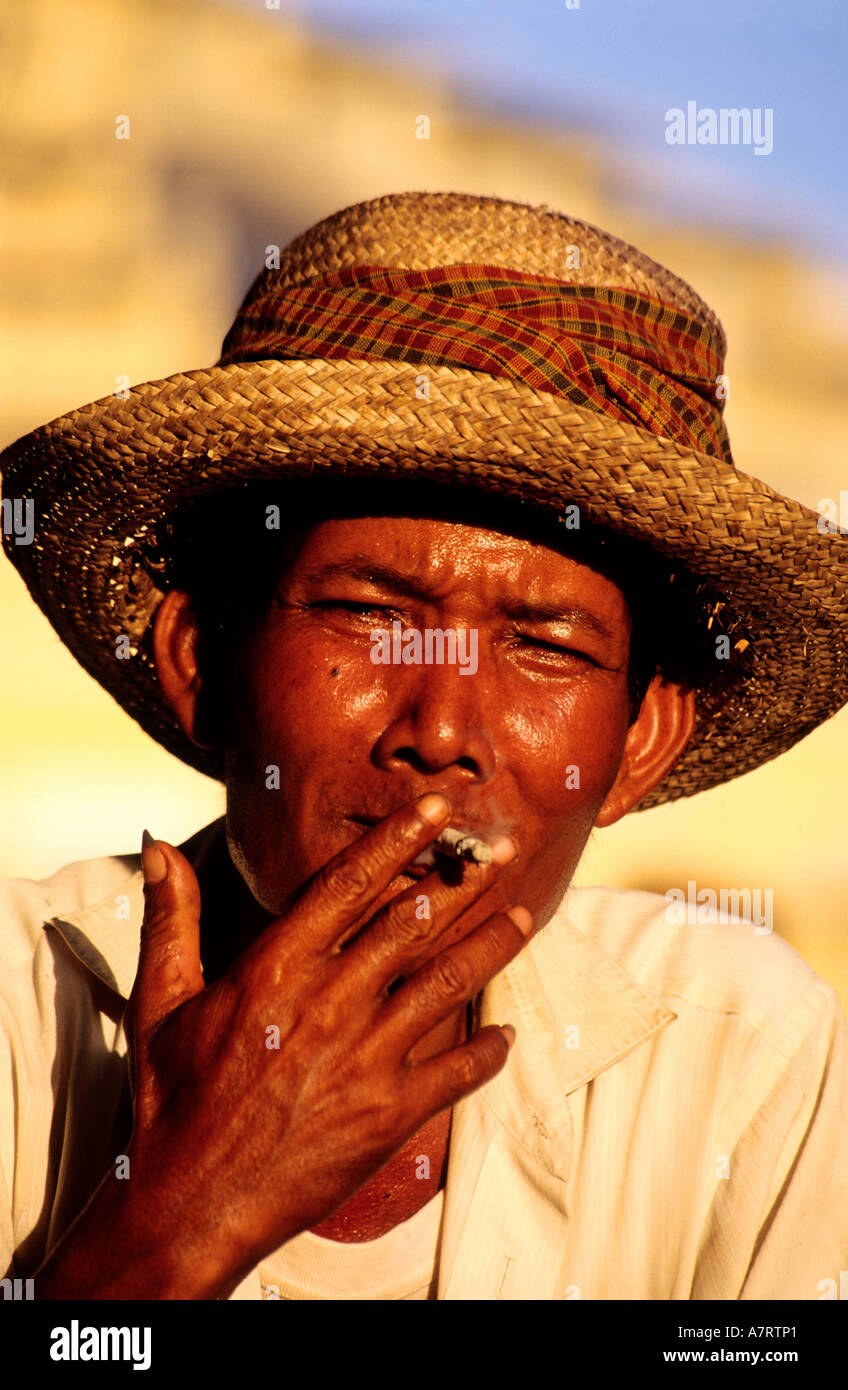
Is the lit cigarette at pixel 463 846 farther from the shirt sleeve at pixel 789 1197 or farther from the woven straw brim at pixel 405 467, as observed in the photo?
the shirt sleeve at pixel 789 1197

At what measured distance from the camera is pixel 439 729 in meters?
2.83

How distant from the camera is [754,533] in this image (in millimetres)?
3021

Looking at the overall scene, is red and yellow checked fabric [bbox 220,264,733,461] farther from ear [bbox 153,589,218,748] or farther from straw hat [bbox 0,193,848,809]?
ear [bbox 153,589,218,748]

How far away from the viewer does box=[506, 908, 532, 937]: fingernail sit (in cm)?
267

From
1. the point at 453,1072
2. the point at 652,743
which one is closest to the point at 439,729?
the point at 453,1072

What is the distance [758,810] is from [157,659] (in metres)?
8.39

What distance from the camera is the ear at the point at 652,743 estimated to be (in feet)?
11.7

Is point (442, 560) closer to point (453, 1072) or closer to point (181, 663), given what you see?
point (181, 663)

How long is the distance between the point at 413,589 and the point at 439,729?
13.4 inches

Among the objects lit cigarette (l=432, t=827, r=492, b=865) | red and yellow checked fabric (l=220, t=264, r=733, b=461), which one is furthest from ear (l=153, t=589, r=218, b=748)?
lit cigarette (l=432, t=827, r=492, b=865)

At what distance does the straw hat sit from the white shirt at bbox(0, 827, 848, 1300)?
0.87 meters

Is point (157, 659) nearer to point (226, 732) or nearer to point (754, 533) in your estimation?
point (226, 732)

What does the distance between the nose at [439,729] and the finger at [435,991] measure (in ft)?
1.30
